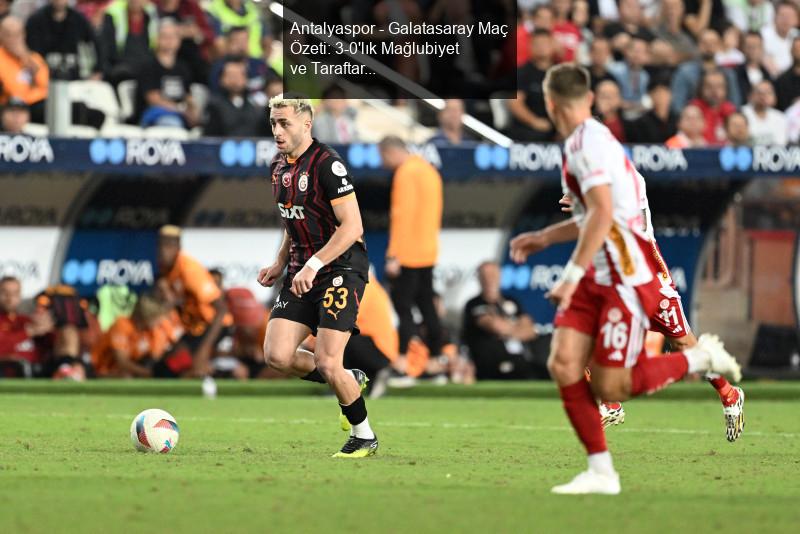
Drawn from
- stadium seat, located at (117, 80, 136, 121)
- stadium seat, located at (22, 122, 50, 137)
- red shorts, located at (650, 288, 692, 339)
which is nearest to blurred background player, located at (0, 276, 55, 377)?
stadium seat, located at (22, 122, 50, 137)

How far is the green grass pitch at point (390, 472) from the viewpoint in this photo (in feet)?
20.6

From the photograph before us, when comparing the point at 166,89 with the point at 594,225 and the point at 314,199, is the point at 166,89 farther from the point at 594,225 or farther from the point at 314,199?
the point at 594,225

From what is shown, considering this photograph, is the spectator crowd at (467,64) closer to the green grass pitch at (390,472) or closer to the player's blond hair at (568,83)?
the green grass pitch at (390,472)

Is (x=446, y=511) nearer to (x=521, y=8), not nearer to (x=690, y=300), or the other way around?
(x=690, y=300)

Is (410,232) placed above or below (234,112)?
below

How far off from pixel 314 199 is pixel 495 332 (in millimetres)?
7855

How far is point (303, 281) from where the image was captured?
9141mm

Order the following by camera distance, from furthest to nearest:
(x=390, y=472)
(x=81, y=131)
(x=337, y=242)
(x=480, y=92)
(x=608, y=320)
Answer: (x=480, y=92), (x=81, y=131), (x=337, y=242), (x=390, y=472), (x=608, y=320)

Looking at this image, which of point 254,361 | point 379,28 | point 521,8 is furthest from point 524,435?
point 521,8

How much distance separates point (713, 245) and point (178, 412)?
7311mm

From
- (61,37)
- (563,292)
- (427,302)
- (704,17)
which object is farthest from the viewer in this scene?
(704,17)

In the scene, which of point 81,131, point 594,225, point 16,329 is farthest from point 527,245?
point 81,131

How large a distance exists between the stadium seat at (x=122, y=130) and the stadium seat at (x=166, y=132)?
0.08 meters

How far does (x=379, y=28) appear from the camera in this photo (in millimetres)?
19344
